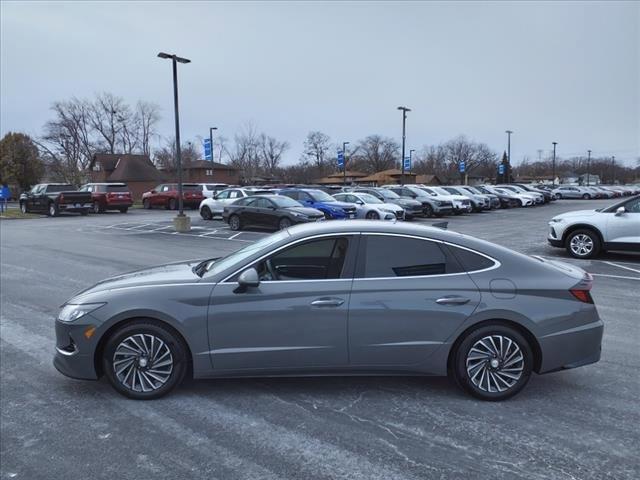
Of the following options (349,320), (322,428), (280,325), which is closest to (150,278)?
(280,325)

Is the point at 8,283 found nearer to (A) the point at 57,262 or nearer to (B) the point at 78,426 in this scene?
(A) the point at 57,262

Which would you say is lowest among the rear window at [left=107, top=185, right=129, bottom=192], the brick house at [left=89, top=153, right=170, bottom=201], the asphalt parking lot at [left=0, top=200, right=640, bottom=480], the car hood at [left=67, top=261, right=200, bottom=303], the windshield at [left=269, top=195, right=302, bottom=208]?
the asphalt parking lot at [left=0, top=200, right=640, bottom=480]

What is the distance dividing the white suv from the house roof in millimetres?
52139

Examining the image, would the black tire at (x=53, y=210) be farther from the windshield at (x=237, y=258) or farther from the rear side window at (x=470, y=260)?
the rear side window at (x=470, y=260)

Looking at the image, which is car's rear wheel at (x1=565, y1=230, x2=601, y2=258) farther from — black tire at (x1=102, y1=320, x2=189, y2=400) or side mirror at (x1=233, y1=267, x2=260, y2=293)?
black tire at (x1=102, y1=320, x2=189, y2=400)

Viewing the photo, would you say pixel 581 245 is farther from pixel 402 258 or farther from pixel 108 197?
pixel 108 197

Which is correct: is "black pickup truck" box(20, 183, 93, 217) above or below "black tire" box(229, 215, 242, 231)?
above

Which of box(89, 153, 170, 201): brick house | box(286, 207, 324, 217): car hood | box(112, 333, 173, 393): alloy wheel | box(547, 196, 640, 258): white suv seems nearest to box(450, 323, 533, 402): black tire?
box(112, 333, 173, 393): alloy wheel

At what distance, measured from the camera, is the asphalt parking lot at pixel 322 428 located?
3.15 meters

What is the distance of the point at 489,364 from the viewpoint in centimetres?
404

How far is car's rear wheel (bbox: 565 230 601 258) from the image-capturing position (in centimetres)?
1168

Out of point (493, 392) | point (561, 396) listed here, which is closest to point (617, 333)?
point (561, 396)

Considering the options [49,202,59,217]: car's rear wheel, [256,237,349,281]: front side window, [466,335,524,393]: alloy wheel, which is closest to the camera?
[466,335,524,393]: alloy wheel

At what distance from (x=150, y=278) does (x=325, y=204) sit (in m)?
17.4
